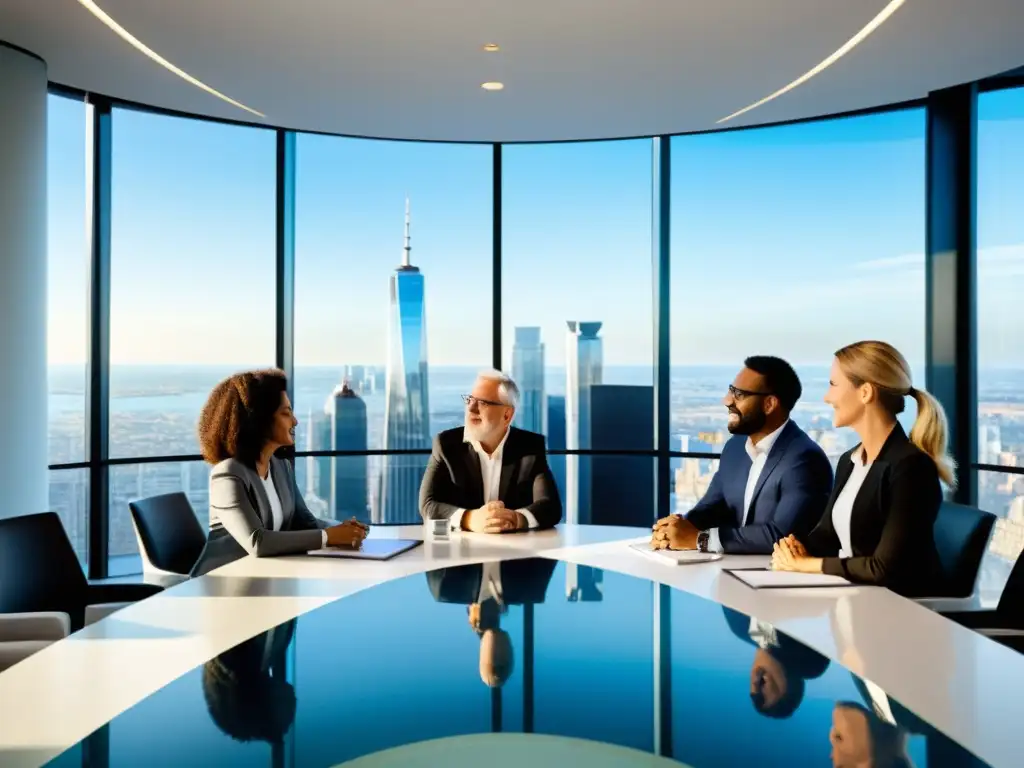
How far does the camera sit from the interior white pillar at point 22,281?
4629 mm

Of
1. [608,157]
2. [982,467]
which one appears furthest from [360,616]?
[608,157]

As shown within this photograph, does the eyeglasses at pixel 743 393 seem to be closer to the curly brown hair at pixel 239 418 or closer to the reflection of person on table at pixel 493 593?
the reflection of person on table at pixel 493 593

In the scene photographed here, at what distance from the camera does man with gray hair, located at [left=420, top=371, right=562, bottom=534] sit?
13.3 feet

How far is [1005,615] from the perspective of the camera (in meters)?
2.67

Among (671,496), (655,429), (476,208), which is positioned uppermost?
(476,208)

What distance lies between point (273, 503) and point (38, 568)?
0.81m

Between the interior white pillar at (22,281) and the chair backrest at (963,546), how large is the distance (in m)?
4.21

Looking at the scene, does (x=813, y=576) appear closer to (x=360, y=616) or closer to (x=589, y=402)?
(x=360, y=616)

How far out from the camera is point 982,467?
536 cm

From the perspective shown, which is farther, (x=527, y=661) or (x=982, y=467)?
(x=982, y=467)

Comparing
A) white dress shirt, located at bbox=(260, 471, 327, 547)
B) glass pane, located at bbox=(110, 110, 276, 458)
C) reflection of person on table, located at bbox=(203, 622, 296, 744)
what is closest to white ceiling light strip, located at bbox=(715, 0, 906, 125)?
glass pane, located at bbox=(110, 110, 276, 458)

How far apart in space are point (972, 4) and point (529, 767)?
388 centimetres

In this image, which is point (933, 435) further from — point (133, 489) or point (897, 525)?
point (133, 489)

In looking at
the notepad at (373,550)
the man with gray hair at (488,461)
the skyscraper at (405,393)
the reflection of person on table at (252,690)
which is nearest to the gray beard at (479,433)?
the man with gray hair at (488,461)
